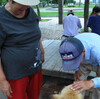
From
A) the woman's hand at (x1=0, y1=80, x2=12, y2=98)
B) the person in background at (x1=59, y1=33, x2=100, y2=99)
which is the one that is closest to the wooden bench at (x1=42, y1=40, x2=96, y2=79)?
the person in background at (x1=59, y1=33, x2=100, y2=99)

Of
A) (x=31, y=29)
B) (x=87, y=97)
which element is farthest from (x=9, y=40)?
(x=87, y=97)

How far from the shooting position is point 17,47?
158 cm

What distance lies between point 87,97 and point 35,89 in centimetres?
115

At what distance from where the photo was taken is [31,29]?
5.34 ft

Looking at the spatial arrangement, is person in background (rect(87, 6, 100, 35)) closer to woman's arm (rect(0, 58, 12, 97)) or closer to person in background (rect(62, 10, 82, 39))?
person in background (rect(62, 10, 82, 39))

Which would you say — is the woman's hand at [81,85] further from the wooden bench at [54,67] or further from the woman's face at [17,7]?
the wooden bench at [54,67]

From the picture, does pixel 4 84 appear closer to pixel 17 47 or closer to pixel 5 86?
pixel 5 86

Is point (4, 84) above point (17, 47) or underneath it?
underneath

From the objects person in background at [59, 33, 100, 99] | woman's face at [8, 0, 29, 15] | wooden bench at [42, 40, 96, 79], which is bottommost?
wooden bench at [42, 40, 96, 79]

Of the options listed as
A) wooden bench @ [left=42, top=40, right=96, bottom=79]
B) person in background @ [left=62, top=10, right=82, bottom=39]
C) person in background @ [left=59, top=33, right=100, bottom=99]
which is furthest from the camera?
person in background @ [left=62, top=10, right=82, bottom=39]

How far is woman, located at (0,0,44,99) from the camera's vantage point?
1.46m

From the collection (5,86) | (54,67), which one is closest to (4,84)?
(5,86)

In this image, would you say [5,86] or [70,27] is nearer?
[5,86]

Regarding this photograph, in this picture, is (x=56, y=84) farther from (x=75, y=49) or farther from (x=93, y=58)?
(x=75, y=49)
